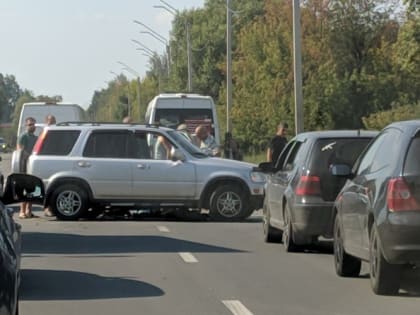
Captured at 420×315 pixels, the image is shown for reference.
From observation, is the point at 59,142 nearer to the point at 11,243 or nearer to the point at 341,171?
the point at 341,171

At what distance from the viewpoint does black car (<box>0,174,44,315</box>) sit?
5703 millimetres

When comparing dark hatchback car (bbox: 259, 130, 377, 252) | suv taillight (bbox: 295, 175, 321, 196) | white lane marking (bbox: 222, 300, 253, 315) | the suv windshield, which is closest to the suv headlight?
the suv windshield

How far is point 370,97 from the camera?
59.1 m

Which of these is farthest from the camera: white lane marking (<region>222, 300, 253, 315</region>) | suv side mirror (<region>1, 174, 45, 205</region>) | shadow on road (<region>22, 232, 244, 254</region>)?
shadow on road (<region>22, 232, 244, 254</region>)

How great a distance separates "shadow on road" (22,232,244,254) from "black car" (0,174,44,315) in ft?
20.4

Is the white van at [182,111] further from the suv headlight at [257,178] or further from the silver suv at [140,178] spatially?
the suv headlight at [257,178]

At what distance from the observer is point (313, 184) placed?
1359 cm

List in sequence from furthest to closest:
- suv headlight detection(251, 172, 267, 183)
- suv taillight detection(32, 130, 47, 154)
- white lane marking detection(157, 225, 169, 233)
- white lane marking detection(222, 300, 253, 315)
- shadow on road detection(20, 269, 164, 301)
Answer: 1. suv taillight detection(32, 130, 47, 154)
2. suv headlight detection(251, 172, 267, 183)
3. white lane marking detection(157, 225, 169, 233)
4. shadow on road detection(20, 269, 164, 301)
5. white lane marking detection(222, 300, 253, 315)

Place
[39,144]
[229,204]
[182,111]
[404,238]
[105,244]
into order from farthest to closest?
[182,111] < [39,144] < [229,204] < [105,244] < [404,238]

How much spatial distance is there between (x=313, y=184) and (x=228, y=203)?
22.7ft

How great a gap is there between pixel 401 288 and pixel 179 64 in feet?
246

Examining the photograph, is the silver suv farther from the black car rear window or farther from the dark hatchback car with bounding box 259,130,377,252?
the black car rear window

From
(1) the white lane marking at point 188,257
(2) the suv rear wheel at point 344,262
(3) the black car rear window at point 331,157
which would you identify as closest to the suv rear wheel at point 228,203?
(1) the white lane marking at point 188,257

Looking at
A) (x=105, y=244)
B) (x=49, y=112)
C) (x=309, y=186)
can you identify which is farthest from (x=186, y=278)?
(x=49, y=112)
